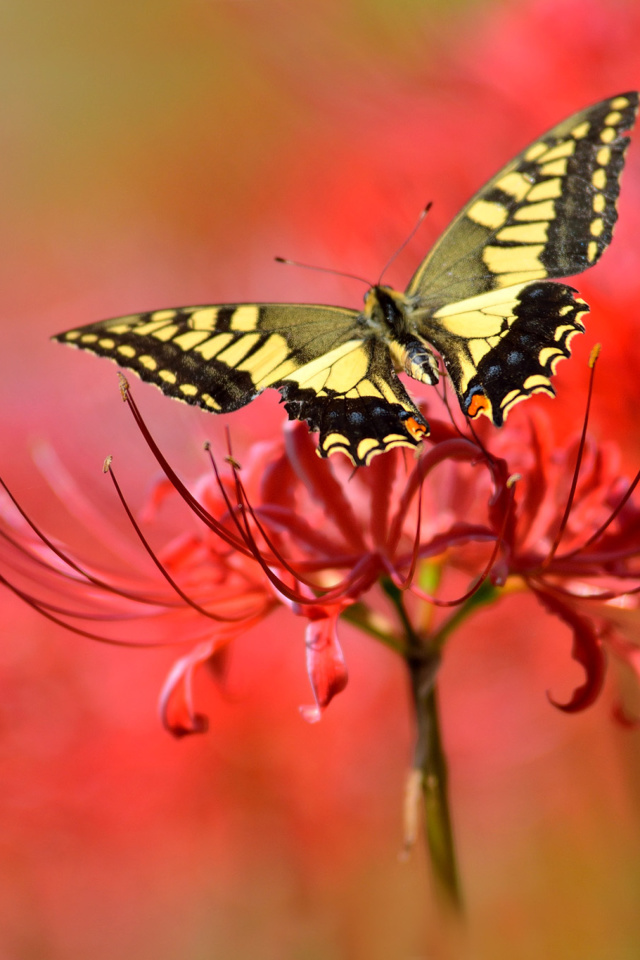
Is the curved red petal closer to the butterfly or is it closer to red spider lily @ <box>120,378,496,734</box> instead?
red spider lily @ <box>120,378,496,734</box>

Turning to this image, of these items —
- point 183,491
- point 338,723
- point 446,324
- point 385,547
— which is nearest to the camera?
point 183,491

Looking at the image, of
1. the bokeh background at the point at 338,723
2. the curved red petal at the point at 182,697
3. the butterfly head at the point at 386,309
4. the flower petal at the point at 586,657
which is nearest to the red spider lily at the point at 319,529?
the curved red petal at the point at 182,697

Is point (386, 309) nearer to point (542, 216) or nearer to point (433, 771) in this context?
point (542, 216)

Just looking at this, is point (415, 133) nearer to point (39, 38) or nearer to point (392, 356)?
point (392, 356)

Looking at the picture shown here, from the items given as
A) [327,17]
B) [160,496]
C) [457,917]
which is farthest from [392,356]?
[327,17]

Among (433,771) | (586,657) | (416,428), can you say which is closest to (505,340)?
(416,428)

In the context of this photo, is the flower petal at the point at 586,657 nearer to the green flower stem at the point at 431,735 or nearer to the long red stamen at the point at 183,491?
the green flower stem at the point at 431,735
